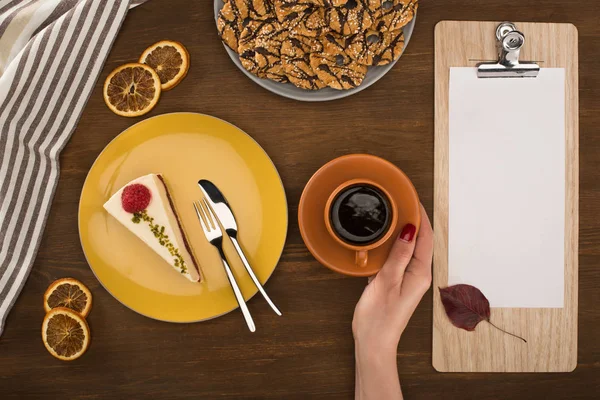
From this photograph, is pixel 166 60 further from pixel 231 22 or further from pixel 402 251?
pixel 402 251

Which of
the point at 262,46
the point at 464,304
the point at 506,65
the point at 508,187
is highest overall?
the point at 262,46

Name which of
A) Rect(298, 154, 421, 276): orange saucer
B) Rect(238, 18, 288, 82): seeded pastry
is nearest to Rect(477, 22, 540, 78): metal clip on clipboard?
Rect(298, 154, 421, 276): orange saucer

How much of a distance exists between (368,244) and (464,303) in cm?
28

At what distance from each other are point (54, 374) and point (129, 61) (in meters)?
0.67

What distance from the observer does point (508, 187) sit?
978 millimetres

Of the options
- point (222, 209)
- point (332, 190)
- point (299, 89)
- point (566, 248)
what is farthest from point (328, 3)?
point (566, 248)

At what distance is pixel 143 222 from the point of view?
96cm

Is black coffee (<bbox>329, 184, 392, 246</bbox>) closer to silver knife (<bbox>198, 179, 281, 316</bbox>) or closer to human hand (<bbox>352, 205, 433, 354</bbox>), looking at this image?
human hand (<bbox>352, 205, 433, 354</bbox>)

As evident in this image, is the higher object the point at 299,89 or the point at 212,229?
the point at 299,89

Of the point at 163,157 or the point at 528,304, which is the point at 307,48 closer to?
the point at 163,157

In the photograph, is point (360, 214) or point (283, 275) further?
point (283, 275)

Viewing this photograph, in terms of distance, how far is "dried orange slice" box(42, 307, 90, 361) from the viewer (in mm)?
975

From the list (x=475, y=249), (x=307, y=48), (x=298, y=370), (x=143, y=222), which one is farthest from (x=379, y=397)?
(x=307, y=48)

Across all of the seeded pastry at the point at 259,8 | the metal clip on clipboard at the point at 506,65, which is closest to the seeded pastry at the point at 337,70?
the seeded pastry at the point at 259,8
